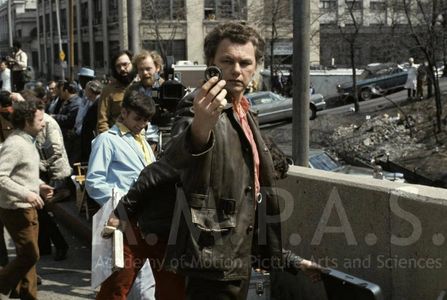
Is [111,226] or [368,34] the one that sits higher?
[368,34]

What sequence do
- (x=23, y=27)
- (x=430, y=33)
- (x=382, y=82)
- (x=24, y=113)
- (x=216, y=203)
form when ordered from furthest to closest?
(x=23, y=27), (x=382, y=82), (x=430, y=33), (x=24, y=113), (x=216, y=203)

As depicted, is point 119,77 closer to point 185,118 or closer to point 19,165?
point 19,165

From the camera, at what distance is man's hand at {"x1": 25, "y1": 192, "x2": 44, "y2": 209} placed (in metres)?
5.20

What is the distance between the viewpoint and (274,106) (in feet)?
98.0

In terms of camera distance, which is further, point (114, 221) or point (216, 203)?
point (114, 221)

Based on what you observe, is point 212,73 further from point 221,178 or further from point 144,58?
point 144,58

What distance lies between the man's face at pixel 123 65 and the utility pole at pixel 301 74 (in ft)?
5.12

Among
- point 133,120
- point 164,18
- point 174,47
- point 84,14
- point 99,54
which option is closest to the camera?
point 133,120

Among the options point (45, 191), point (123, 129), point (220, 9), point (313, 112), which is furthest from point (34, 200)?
point (220, 9)

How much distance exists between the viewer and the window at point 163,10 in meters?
53.4

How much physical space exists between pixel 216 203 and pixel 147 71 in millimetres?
3606

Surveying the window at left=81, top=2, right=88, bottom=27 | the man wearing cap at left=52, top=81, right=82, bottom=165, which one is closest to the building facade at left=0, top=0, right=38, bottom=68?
the window at left=81, top=2, right=88, bottom=27

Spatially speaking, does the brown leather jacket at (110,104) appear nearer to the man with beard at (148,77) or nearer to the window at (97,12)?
the man with beard at (148,77)

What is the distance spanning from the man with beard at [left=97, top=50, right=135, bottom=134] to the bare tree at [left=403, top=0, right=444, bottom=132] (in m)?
20.1
